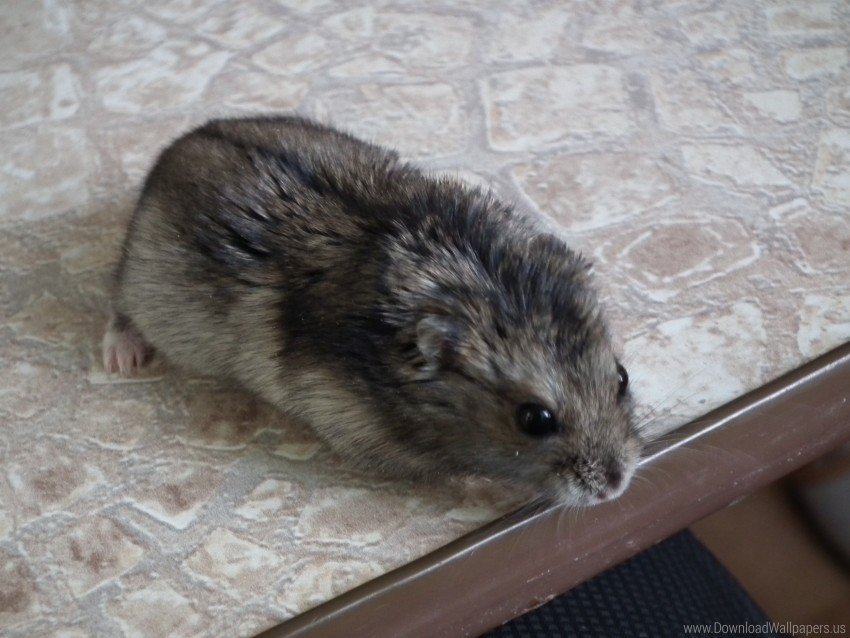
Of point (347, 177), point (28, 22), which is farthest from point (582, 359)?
point (28, 22)

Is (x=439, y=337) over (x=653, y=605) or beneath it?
over

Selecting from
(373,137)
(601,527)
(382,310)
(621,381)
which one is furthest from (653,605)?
(373,137)

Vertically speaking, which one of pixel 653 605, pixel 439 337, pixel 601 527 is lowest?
pixel 653 605

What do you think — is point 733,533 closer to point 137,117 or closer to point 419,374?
point 419,374

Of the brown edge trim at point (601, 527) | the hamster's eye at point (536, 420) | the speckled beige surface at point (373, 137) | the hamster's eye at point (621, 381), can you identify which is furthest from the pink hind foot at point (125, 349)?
the hamster's eye at point (621, 381)

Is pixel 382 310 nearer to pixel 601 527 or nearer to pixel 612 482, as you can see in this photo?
pixel 612 482

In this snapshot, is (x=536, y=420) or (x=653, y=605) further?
(x=653, y=605)

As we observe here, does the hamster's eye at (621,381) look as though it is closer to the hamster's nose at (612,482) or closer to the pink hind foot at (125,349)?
the hamster's nose at (612,482)
